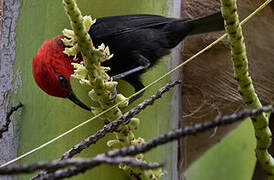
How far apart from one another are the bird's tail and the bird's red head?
493 millimetres

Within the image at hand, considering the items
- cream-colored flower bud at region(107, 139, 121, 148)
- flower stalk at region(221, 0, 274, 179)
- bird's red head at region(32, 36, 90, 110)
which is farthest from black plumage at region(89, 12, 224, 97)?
flower stalk at region(221, 0, 274, 179)

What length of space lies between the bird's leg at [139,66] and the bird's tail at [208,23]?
226 mm

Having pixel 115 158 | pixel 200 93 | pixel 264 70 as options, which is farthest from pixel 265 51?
pixel 115 158

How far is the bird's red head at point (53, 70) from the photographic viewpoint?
147cm

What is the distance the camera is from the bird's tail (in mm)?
1687

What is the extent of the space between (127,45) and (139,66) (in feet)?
0.41

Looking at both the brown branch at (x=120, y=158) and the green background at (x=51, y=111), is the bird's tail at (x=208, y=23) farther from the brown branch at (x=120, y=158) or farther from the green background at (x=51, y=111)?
the brown branch at (x=120, y=158)

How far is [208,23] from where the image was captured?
1.70 m

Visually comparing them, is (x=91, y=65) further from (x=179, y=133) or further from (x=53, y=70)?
(x=53, y=70)

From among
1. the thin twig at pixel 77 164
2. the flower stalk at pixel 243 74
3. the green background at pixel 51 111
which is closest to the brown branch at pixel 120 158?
the thin twig at pixel 77 164

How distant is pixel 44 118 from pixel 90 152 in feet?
0.56

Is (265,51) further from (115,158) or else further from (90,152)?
(115,158)

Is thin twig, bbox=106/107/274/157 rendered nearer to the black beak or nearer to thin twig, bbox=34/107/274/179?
thin twig, bbox=34/107/274/179

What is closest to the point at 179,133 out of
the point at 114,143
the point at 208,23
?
the point at 114,143
